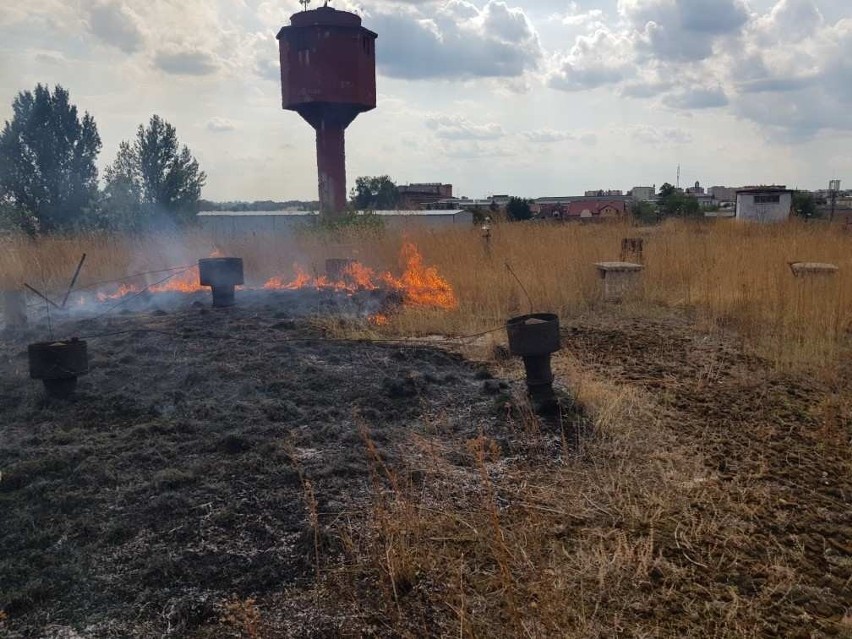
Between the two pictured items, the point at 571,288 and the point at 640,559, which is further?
the point at 571,288

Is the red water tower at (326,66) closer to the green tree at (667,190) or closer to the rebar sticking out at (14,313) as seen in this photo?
the rebar sticking out at (14,313)

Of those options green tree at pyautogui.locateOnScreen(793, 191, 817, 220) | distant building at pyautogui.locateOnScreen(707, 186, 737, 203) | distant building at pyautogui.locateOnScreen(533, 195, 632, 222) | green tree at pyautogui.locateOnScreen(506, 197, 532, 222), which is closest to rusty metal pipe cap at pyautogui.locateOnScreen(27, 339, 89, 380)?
distant building at pyautogui.locateOnScreen(533, 195, 632, 222)

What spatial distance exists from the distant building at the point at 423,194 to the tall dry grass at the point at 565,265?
33.1 meters

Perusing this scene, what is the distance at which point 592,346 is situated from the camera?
714 centimetres

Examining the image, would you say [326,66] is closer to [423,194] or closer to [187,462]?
[187,462]

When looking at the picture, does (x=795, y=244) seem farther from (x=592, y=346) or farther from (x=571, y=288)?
(x=592, y=346)

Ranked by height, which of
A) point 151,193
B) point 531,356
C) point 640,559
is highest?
point 151,193

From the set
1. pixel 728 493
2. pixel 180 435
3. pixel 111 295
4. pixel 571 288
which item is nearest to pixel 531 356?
pixel 728 493

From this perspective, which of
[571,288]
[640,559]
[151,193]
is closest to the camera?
[640,559]

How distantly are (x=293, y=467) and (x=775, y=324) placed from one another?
21.2ft

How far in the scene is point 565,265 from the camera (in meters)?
10.9

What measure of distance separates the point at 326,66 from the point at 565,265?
11.1 metres

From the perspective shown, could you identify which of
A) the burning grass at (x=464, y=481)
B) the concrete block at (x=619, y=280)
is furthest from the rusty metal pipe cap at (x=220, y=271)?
the concrete block at (x=619, y=280)

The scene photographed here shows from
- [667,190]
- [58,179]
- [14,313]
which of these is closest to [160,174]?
[58,179]
